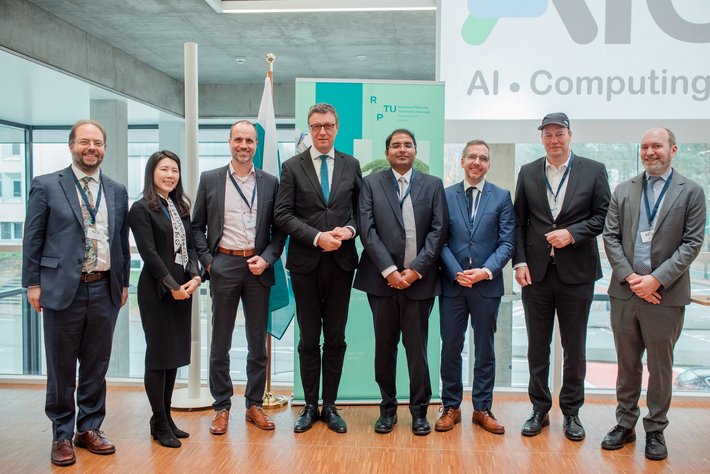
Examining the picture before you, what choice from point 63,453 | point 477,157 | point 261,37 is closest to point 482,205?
point 477,157

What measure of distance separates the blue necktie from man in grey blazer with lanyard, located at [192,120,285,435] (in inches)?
12.2

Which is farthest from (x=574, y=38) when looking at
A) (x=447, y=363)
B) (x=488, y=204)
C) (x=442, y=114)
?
(x=447, y=363)

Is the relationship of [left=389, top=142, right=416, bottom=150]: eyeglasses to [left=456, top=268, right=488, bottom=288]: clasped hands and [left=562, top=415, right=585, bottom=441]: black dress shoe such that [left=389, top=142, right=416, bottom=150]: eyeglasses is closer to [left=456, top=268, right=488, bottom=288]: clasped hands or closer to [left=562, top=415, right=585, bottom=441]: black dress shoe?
[left=456, top=268, right=488, bottom=288]: clasped hands

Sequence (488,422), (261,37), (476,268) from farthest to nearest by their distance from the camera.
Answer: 1. (261,37)
2. (488,422)
3. (476,268)

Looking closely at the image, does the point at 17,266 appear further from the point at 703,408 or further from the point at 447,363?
Result: the point at 703,408

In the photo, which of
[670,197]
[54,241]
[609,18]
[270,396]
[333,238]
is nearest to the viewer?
[54,241]

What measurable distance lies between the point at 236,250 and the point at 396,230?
3.08 ft

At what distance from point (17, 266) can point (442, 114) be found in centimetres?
365

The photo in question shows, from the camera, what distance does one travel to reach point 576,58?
4941 mm

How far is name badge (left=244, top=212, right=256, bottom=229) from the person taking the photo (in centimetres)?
396

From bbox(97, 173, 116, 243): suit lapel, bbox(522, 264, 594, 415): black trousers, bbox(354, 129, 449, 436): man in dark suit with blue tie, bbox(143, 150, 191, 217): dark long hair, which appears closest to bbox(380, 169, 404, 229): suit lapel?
bbox(354, 129, 449, 436): man in dark suit with blue tie

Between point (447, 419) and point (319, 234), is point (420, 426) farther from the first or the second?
point (319, 234)

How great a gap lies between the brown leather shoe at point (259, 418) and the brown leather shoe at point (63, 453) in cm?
103

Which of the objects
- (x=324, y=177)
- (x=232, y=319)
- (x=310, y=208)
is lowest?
(x=232, y=319)
